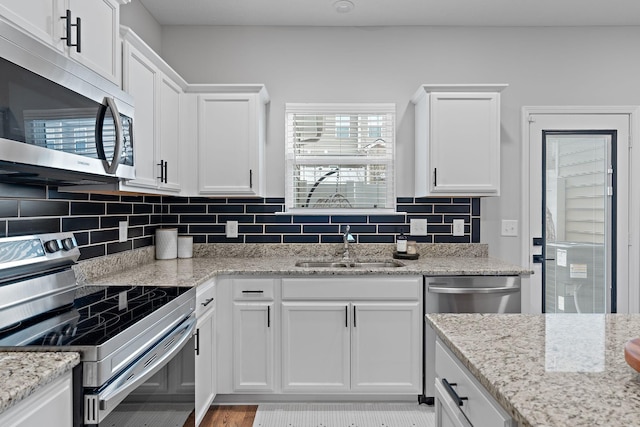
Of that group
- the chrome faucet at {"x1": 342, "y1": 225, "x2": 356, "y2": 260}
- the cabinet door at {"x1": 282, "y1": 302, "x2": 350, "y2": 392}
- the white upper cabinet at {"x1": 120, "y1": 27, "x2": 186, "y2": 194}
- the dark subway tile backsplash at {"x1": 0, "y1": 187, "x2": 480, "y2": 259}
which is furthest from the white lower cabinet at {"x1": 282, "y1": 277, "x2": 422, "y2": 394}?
the white upper cabinet at {"x1": 120, "y1": 27, "x2": 186, "y2": 194}

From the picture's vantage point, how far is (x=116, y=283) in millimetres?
2074

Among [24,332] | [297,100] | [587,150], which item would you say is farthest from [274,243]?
[587,150]

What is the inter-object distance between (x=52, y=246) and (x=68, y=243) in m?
0.11

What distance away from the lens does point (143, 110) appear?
2215 mm

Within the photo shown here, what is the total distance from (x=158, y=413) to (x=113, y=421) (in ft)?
0.99

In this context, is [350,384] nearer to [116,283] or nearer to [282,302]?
[282,302]

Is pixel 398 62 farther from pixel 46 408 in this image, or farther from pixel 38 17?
pixel 46 408

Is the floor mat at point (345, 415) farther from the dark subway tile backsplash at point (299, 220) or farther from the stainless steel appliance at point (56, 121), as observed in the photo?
the stainless steel appliance at point (56, 121)

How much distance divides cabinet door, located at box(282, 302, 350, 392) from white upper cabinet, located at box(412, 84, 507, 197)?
109 centimetres

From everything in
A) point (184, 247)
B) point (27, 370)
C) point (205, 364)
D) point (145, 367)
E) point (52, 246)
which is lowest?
point (205, 364)

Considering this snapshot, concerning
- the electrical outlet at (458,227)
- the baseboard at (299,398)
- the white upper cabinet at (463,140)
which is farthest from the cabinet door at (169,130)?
the electrical outlet at (458,227)

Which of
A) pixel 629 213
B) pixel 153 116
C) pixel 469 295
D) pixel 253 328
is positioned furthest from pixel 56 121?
pixel 629 213

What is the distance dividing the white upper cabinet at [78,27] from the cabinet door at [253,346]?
4.80 ft

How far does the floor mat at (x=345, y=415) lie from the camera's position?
2.41 metres
